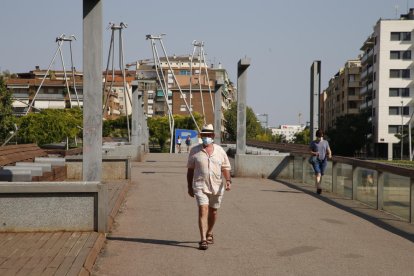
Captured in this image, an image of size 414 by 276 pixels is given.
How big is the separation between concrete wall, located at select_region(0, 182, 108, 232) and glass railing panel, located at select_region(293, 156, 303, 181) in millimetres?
10946

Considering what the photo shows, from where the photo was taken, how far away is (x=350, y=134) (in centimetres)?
9100

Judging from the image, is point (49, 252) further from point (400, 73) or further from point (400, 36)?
point (400, 36)

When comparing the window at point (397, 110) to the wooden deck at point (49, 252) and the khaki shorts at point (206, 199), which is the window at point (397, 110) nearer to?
the khaki shorts at point (206, 199)

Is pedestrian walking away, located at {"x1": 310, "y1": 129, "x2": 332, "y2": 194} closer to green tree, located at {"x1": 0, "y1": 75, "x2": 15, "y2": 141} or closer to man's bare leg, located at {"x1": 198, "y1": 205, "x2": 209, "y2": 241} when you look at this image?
man's bare leg, located at {"x1": 198, "y1": 205, "x2": 209, "y2": 241}

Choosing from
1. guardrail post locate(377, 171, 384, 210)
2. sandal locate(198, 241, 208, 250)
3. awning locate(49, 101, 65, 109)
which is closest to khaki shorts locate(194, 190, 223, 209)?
A: sandal locate(198, 241, 208, 250)

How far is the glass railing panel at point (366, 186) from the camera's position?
12.1 metres

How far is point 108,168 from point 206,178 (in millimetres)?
10122

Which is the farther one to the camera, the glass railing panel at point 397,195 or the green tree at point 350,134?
the green tree at point 350,134

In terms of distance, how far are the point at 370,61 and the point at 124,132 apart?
39117 mm

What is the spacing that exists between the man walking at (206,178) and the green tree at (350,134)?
279ft

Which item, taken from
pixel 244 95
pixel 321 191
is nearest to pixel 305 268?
pixel 321 191

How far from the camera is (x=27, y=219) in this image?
8047 millimetres

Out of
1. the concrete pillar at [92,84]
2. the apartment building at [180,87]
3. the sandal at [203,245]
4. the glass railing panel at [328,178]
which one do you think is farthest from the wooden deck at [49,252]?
the apartment building at [180,87]

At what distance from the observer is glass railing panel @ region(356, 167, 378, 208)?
12.1 m
